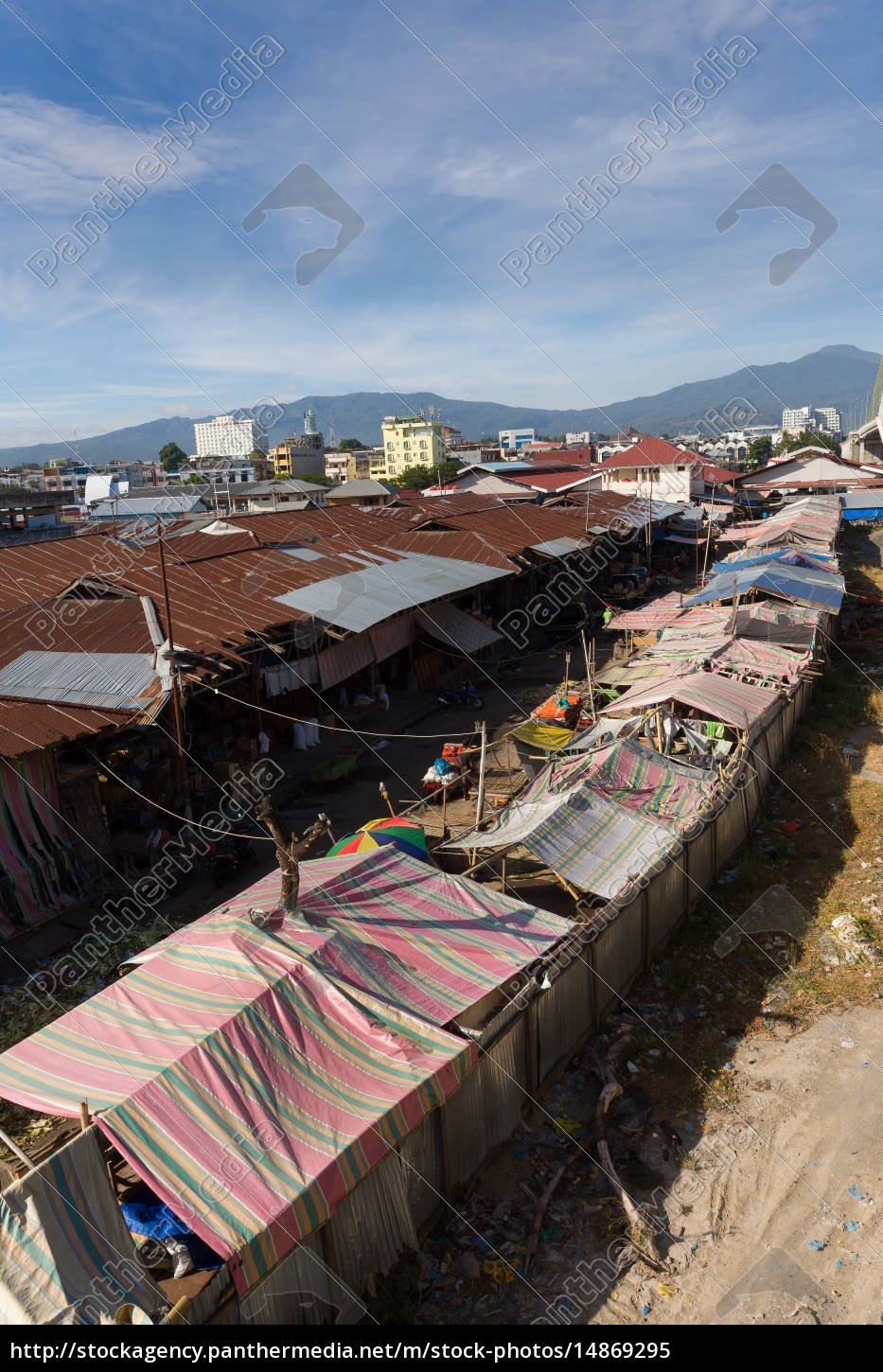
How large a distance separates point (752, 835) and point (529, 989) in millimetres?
5813

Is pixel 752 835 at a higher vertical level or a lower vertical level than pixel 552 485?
lower

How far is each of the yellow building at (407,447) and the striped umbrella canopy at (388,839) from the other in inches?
4263

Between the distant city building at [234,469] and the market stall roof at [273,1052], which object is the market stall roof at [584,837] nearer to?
the market stall roof at [273,1052]

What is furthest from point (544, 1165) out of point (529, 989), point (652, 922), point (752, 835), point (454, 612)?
point (454, 612)

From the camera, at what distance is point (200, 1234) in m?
4.07

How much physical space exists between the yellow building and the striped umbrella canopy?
10827 cm

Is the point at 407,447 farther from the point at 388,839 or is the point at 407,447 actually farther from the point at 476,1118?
the point at 476,1118

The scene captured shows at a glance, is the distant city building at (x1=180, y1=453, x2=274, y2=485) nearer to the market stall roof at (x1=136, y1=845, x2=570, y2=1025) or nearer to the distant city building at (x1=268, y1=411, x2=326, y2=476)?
the distant city building at (x1=268, y1=411, x2=326, y2=476)

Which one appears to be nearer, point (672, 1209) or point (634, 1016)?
point (672, 1209)

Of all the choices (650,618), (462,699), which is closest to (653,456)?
(650,618)

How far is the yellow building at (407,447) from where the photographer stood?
379 feet

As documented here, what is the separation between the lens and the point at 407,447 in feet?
395

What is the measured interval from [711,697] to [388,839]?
5.69 metres

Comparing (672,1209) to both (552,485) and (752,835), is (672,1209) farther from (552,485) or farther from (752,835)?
(552,485)
